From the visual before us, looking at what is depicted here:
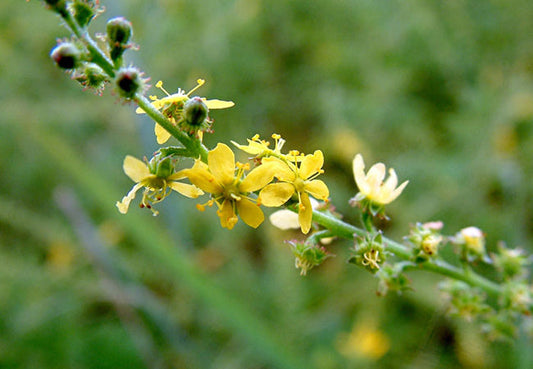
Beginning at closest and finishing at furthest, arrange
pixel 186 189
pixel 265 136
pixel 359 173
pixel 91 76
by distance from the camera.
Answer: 1. pixel 91 76
2. pixel 186 189
3. pixel 359 173
4. pixel 265 136

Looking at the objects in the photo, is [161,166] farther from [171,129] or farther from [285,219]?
[285,219]

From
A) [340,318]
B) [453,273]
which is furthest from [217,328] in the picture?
[453,273]

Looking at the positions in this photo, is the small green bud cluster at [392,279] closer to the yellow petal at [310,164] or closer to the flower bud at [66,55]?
→ the yellow petal at [310,164]

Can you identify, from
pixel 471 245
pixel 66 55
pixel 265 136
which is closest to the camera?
pixel 66 55

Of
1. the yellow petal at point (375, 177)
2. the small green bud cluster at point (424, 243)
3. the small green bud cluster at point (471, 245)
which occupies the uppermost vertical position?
the small green bud cluster at point (471, 245)

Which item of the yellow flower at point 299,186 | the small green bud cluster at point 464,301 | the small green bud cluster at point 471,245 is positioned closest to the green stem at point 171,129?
the yellow flower at point 299,186

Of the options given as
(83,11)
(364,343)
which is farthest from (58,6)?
(364,343)

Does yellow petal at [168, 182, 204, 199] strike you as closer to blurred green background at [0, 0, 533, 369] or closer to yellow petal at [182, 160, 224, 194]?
yellow petal at [182, 160, 224, 194]
